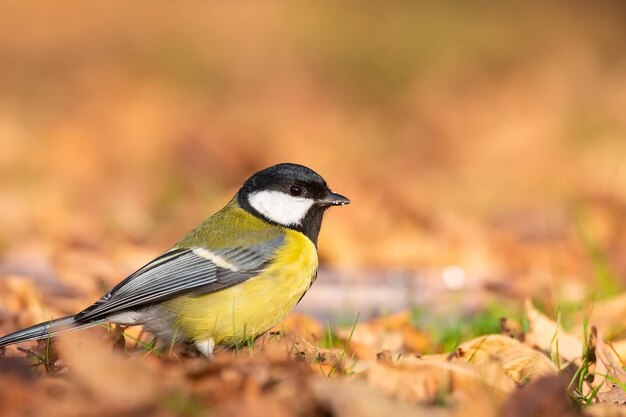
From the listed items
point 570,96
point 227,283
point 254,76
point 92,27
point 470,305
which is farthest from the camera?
point 92,27

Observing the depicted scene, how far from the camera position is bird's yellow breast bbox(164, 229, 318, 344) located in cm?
363

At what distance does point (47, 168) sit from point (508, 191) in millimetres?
4174

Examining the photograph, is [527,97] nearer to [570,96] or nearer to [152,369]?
[570,96]

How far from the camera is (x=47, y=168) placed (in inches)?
364

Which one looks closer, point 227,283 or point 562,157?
point 227,283

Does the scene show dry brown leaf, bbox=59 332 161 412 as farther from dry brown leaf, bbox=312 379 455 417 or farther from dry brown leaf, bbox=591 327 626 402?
dry brown leaf, bbox=591 327 626 402

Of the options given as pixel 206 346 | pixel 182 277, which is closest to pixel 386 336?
pixel 206 346

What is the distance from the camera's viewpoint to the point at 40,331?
3439 mm

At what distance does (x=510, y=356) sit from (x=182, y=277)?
3.98ft

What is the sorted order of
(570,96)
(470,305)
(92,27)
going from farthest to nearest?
(92,27) < (570,96) < (470,305)

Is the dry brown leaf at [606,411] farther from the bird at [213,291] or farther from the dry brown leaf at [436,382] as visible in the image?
the bird at [213,291]

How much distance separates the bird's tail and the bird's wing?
81 millimetres

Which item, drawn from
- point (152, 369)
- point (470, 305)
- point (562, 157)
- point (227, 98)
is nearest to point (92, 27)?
point (227, 98)

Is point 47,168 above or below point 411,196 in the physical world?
above
